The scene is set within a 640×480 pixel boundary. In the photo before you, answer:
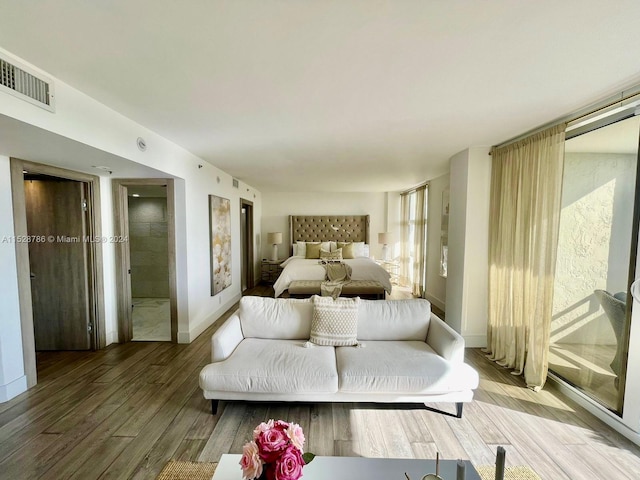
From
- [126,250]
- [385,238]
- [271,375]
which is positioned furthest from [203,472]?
[385,238]

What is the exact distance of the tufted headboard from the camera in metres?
7.06

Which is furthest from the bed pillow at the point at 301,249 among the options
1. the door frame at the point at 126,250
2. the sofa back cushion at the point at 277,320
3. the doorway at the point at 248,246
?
the sofa back cushion at the point at 277,320

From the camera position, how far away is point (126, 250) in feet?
11.4

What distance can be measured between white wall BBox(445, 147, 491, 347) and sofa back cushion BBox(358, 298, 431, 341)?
3.32 ft

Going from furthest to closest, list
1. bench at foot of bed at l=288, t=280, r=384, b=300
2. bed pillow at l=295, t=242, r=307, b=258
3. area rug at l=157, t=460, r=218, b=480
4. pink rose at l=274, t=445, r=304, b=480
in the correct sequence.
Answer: bed pillow at l=295, t=242, r=307, b=258, bench at foot of bed at l=288, t=280, r=384, b=300, area rug at l=157, t=460, r=218, b=480, pink rose at l=274, t=445, r=304, b=480

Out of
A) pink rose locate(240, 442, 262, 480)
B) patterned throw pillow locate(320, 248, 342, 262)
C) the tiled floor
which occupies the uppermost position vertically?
patterned throw pillow locate(320, 248, 342, 262)

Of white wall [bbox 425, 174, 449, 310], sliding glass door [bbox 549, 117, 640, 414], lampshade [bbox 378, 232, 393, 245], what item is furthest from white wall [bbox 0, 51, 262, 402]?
sliding glass door [bbox 549, 117, 640, 414]

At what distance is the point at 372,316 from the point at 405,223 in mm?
4490

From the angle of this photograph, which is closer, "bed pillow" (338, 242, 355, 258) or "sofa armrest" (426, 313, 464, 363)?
"sofa armrest" (426, 313, 464, 363)

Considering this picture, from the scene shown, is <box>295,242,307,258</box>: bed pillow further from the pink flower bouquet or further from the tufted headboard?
the pink flower bouquet

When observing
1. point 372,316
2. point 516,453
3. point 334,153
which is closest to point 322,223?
point 334,153

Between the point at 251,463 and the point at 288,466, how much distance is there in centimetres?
13

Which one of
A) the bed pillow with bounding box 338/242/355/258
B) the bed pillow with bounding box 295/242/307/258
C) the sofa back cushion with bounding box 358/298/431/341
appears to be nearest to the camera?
the sofa back cushion with bounding box 358/298/431/341

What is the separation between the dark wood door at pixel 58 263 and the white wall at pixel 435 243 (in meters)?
5.19
